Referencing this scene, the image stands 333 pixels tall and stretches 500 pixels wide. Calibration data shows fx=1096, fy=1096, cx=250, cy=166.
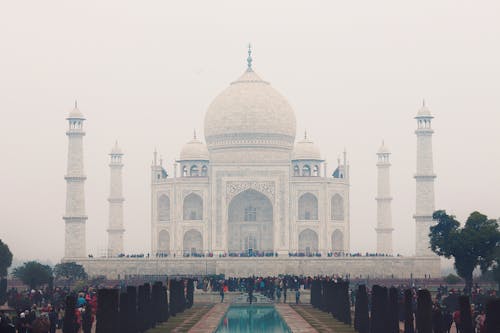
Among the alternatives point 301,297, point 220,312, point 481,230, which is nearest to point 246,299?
point 301,297

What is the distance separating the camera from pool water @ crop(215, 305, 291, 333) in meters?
25.2

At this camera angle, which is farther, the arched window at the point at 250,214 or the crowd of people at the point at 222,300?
the arched window at the point at 250,214

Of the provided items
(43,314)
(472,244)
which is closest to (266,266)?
(472,244)

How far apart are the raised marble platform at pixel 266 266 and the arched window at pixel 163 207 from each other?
588cm

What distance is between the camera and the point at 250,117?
6022cm

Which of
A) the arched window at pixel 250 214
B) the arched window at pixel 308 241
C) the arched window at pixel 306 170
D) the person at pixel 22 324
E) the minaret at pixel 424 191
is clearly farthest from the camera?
the arched window at pixel 306 170

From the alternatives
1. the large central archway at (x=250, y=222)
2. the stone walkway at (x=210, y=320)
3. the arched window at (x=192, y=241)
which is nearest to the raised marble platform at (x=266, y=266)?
the arched window at (x=192, y=241)

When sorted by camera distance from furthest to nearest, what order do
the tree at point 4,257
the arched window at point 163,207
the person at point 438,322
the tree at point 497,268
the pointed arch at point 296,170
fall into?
the pointed arch at point 296,170 < the arched window at point 163,207 < the tree at point 4,257 < the tree at point 497,268 < the person at point 438,322

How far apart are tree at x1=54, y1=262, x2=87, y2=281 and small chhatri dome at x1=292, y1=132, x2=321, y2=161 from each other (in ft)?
49.7

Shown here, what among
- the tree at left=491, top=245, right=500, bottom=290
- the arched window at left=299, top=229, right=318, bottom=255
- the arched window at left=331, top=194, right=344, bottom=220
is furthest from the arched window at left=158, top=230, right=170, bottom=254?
the tree at left=491, top=245, right=500, bottom=290

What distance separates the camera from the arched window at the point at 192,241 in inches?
2265

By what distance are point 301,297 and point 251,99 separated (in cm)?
2345

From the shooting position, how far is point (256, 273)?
5231cm

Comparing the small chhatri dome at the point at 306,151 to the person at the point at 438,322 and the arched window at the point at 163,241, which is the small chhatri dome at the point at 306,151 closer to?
the arched window at the point at 163,241
